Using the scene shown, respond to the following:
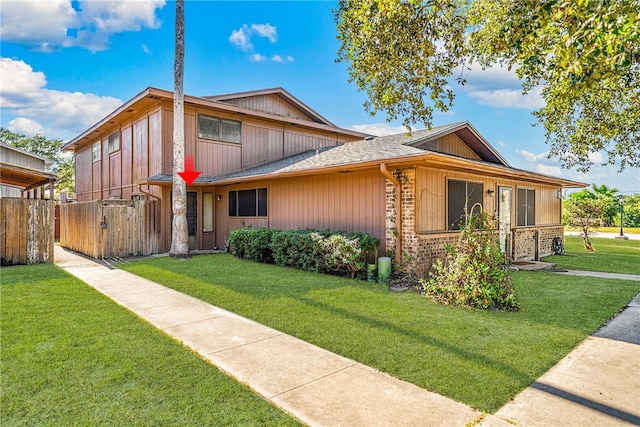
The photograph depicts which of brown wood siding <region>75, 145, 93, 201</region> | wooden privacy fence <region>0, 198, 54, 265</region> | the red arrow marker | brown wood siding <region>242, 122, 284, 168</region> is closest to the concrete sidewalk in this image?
wooden privacy fence <region>0, 198, 54, 265</region>

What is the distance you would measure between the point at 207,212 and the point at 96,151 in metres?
9.49

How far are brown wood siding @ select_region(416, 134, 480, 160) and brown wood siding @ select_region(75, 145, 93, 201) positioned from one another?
60.5ft

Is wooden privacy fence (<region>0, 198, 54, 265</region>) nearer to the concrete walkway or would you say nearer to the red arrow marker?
the red arrow marker

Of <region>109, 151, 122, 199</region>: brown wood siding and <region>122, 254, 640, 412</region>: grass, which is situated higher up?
<region>109, 151, 122, 199</region>: brown wood siding

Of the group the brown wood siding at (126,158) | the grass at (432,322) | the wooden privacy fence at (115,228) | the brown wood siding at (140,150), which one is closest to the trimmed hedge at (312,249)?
the grass at (432,322)

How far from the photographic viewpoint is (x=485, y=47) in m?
6.56

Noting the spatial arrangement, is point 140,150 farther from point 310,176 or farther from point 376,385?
point 376,385

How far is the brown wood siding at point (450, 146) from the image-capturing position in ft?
34.0

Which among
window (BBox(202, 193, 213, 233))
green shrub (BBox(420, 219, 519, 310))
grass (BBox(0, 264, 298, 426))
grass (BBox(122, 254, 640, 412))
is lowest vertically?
grass (BBox(122, 254, 640, 412))

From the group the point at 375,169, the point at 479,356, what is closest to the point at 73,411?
the point at 479,356

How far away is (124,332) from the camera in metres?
4.57

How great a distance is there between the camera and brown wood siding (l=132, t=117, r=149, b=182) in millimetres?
14242

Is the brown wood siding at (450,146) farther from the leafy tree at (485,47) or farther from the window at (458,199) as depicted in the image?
the leafy tree at (485,47)

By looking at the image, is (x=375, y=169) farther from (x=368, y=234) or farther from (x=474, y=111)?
(x=474, y=111)
